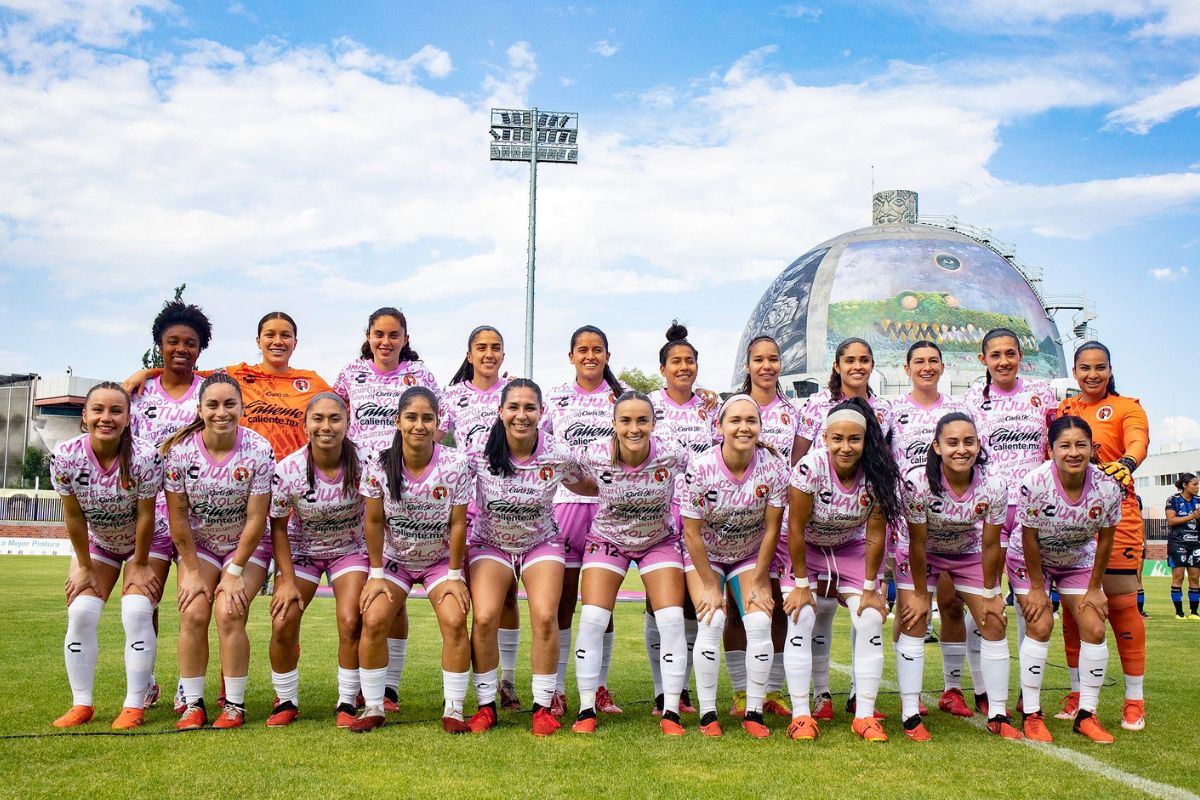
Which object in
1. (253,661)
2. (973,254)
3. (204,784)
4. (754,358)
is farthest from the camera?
(973,254)

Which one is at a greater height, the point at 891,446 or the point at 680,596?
the point at 891,446

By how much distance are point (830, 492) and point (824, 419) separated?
0.86 meters

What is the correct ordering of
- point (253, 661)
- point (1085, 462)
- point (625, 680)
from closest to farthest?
point (1085, 462) → point (625, 680) → point (253, 661)

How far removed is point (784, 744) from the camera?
527cm

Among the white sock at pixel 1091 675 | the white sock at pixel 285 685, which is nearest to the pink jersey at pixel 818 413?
the white sock at pixel 1091 675

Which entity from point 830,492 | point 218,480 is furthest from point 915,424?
point 218,480

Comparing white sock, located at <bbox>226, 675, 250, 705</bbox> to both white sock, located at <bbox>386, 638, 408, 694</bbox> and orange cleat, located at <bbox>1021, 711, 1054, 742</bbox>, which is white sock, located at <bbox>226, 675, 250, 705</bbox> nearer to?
white sock, located at <bbox>386, 638, 408, 694</bbox>

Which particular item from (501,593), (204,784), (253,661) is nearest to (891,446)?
(501,593)

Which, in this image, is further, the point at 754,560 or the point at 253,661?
the point at 253,661

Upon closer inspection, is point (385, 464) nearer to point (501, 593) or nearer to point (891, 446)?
point (501, 593)

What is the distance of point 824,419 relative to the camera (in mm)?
6445

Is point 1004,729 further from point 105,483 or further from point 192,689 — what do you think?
point 105,483

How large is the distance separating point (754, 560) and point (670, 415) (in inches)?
50.7

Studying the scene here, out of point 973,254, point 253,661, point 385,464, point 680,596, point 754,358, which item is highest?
point 973,254
